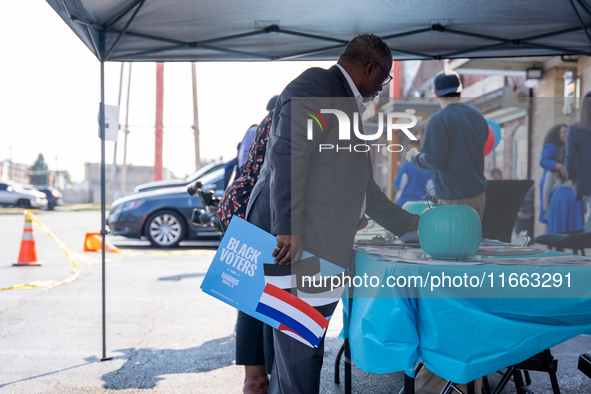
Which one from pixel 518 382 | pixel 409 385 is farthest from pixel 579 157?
pixel 409 385

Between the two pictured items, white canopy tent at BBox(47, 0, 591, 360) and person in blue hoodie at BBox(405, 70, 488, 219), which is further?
white canopy tent at BBox(47, 0, 591, 360)

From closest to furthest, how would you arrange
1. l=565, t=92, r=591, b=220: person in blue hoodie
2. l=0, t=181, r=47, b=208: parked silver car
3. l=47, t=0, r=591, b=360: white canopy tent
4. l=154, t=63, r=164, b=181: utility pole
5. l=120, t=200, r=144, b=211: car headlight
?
l=47, t=0, r=591, b=360: white canopy tent < l=565, t=92, r=591, b=220: person in blue hoodie < l=120, t=200, r=144, b=211: car headlight < l=154, t=63, r=164, b=181: utility pole < l=0, t=181, r=47, b=208: parked silver car

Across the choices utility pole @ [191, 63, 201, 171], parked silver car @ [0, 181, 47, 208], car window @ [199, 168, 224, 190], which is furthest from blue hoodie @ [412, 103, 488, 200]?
parked silver car @ [0, 181, 47, 208]

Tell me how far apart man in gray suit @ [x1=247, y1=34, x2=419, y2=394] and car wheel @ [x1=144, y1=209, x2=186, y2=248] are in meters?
8.42

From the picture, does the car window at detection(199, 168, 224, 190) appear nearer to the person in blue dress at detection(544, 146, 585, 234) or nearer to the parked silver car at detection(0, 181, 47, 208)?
the person in blue dress at detection(544, 146, 585, 234)

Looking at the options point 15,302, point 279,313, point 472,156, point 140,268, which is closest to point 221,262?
point 279,313

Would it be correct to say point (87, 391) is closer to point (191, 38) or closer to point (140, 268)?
point (191, 38)

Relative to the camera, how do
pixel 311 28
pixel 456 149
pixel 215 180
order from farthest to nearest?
pixel 215 180
pixel 311 28
pixel 456 149

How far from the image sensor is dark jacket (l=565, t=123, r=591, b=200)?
16.2 feet

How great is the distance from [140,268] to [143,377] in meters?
4.85

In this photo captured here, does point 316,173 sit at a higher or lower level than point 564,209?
higher

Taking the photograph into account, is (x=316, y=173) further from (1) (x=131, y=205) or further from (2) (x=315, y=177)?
(1) (x=131, y=205)

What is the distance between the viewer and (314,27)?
406cm

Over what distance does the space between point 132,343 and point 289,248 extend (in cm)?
257
